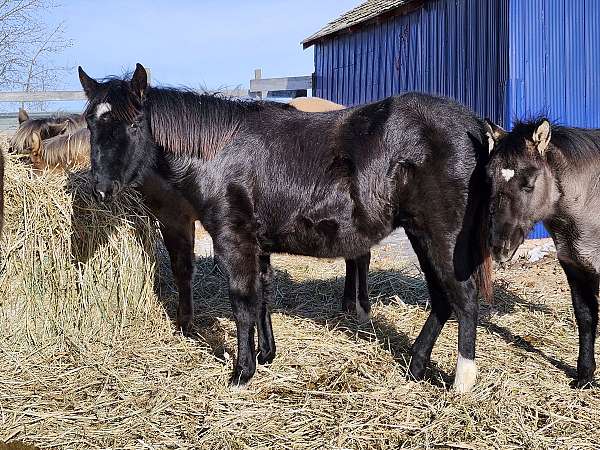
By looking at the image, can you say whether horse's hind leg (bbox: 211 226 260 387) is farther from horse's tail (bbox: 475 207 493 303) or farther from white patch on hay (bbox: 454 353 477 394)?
horse's tail (bbox: 475 207 493 303)

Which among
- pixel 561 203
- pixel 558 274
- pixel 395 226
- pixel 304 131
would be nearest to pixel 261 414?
pixel 395 226

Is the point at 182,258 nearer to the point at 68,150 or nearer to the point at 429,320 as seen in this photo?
the point at 68,150

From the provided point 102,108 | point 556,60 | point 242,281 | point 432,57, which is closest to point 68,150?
point 102,108

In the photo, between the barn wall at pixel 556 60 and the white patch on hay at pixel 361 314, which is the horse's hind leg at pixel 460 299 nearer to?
the white patch on hay at pixel 361 314

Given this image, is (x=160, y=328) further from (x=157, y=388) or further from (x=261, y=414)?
(x=261, y=414)

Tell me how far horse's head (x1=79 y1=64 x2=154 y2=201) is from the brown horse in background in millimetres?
819

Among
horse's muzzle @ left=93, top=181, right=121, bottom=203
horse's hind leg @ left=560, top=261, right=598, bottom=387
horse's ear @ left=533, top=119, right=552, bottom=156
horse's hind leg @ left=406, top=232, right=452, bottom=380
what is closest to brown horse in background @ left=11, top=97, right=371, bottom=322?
horse's muzzle @ left=93, top=181, right=121, bottom=203

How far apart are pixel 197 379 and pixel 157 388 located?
0.97ft

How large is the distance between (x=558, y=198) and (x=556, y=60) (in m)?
5.80

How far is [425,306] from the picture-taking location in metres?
6.15

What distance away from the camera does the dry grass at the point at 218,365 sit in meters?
3.62

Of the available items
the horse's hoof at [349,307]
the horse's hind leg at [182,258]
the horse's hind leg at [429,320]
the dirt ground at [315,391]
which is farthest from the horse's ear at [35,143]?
the horse's hind leg at [429,320]

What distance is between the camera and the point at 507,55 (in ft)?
29.0

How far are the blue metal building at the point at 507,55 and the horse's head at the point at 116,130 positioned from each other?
17.2 feet
